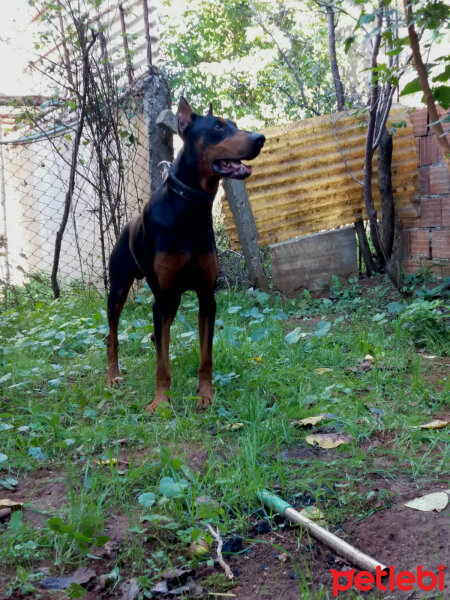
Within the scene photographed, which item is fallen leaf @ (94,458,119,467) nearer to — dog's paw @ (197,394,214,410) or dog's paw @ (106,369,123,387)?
Result: dog's paw @ (197,394,214,410)

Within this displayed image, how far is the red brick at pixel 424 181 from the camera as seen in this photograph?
211 inches

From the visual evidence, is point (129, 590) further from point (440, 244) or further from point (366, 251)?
point (366, 251)

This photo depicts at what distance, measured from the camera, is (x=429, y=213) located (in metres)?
5.31

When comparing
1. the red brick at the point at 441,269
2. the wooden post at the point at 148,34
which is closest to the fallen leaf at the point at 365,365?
the red brick at the point at 441,269

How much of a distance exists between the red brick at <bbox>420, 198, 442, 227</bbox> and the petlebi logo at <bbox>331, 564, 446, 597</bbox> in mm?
4027

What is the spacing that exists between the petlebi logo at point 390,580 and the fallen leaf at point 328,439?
2.83 ft

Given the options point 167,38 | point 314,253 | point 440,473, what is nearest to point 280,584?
point 440,473

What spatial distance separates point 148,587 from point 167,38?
49.0 feet

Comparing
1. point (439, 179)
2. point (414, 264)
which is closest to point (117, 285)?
point (414, 264)

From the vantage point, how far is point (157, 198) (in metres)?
3.33

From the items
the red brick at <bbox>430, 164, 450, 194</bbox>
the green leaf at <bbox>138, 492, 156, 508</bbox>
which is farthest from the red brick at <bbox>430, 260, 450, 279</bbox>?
the green leaf at <bbox>138, 492, 156, 508</bbox>

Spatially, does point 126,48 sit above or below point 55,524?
above

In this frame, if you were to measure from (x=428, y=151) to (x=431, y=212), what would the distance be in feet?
1.82

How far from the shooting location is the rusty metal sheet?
19.0ft
